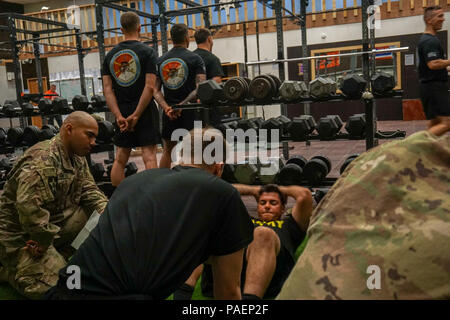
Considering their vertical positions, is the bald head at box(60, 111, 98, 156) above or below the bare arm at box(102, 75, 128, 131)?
below

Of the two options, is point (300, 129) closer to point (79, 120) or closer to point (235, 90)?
point (235, 90)

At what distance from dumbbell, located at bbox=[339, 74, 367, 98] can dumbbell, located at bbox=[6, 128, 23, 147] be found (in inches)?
118

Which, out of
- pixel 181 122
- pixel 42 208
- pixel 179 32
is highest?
pixel 179 32

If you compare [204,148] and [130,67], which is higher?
[130,67]

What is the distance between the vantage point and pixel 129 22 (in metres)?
2.96

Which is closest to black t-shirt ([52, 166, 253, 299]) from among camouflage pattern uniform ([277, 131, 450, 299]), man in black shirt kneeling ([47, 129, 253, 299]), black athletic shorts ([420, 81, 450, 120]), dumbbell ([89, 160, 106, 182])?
man in black shirt kneeling ([47, 129, 253, 299])

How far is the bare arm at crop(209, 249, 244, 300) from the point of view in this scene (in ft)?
4.03

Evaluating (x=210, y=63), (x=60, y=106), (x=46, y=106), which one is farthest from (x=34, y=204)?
(x=46, y=106)

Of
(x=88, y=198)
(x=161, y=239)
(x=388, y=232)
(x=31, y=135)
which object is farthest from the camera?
(x=31, y=135)

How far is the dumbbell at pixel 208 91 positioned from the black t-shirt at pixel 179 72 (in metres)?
0.17

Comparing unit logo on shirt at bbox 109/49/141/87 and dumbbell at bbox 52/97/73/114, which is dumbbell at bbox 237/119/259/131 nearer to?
unit logo on shirt at bbox 109/49/141/87

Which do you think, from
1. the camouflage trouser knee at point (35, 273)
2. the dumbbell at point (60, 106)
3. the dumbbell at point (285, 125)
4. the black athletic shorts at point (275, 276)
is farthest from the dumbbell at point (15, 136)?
the black athletic shorts at point (275, 276)

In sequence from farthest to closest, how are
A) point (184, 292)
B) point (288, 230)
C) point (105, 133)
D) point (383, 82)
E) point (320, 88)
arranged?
point (105, 133), point (320, 88), point (383, 82), point (288, 230), point (184, 292)

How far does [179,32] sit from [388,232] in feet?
9.11
